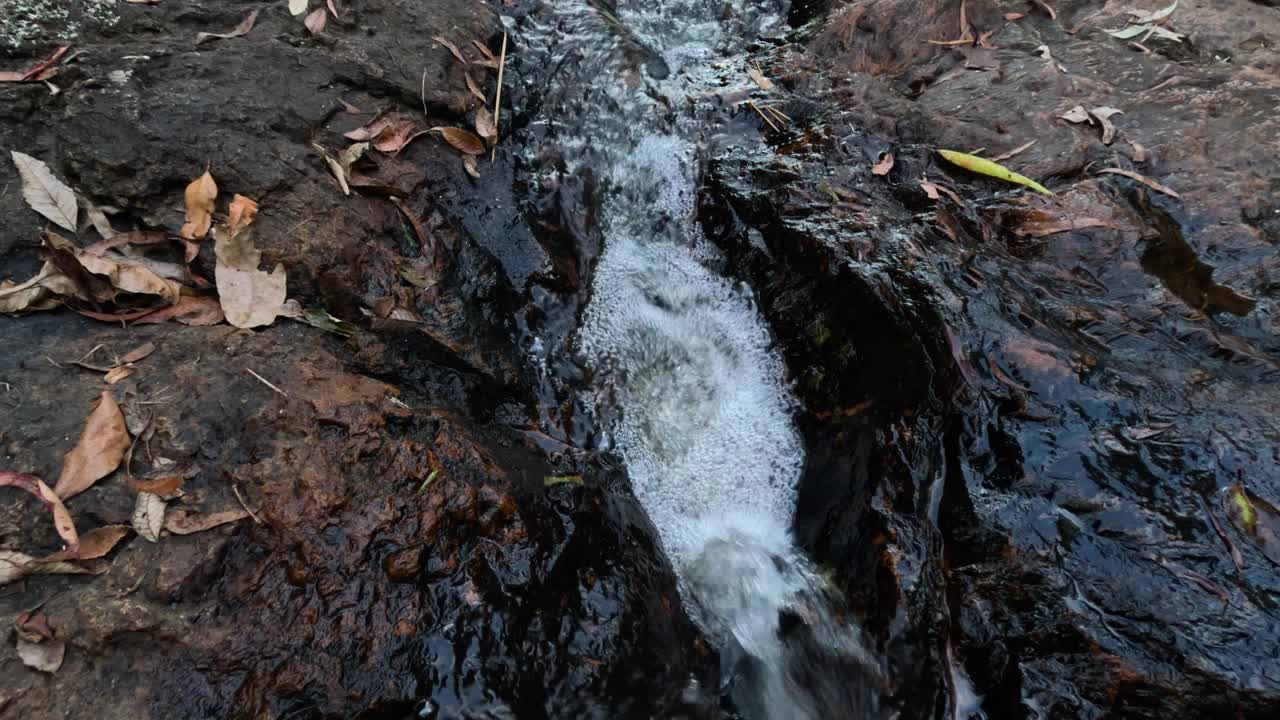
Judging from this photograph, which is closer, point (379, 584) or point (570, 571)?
point (379, 584)

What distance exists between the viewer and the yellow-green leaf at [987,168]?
119 inches

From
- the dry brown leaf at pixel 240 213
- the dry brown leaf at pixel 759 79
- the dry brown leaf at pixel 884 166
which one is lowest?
the dry brown leaf at pixel 240 213

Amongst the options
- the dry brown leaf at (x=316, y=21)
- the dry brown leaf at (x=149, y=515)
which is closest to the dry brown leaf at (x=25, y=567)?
the dry brown leaf at (x=149, y=515)

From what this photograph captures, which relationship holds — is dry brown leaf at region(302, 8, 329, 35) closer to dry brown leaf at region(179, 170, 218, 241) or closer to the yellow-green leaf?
dry brown leaf at region(179, 170, 218, 241)

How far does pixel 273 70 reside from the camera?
2852 mm

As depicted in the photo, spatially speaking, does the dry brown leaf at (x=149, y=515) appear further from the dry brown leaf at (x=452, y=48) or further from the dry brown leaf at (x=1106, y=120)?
the dry brown leaf at (x=1106, y=120)

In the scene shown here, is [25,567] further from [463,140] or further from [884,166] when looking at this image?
[884,166]

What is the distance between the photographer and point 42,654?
1549 millimetres

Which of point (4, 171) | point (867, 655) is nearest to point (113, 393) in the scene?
point (4, 171)

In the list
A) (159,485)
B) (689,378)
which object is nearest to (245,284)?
(159,485)

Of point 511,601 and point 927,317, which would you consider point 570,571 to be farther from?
point 927,317

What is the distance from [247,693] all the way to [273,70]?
96.9 inches

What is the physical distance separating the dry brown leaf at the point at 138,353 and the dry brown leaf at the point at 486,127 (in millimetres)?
1840

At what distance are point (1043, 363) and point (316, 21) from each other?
11.5 ft
